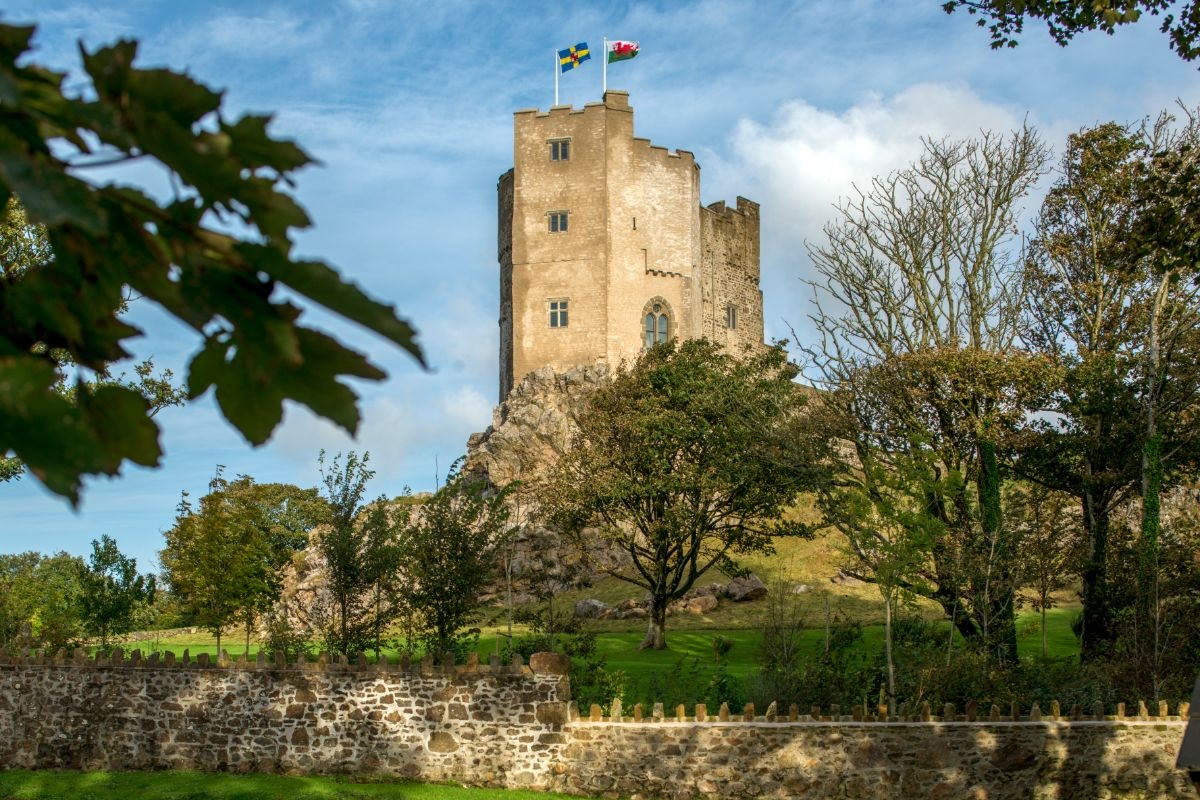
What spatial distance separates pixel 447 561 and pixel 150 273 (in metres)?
22.6

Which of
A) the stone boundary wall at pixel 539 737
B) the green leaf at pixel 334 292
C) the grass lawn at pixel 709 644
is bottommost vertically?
the stone boundary wall at pixel 539 737

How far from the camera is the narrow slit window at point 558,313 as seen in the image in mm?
53938

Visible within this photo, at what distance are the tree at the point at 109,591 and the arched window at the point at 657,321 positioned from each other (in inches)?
1066

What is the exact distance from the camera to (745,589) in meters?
38.7

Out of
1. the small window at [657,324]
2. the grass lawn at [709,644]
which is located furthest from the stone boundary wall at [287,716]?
the small window at [657,324]

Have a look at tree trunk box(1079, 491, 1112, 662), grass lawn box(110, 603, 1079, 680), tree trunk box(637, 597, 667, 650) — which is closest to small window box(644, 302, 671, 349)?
grass lawn box(110, 603, 1079, 680)

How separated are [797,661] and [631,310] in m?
32.7

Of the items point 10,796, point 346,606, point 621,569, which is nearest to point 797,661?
point 346,606

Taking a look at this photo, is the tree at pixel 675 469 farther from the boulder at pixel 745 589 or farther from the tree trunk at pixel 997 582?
the tree trunk at pixel 997 582

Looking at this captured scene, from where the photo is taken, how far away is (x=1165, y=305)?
28.4m

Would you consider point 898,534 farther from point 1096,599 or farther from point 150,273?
point 150,273

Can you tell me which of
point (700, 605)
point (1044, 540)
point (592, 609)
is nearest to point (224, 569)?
point (592, 609)

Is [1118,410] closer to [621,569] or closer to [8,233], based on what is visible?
[621,569]

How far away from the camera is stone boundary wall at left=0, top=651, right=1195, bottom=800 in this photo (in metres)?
16.5
